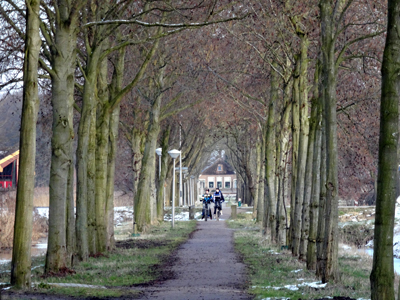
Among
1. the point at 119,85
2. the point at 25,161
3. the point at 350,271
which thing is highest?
the point at 119,85

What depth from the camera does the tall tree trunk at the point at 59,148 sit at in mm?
13102

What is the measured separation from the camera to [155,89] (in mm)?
29969

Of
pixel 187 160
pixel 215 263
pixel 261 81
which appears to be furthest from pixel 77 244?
pixel 187 160

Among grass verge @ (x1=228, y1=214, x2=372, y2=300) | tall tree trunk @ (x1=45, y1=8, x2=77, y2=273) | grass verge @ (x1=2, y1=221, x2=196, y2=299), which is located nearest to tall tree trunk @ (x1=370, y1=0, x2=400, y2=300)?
grass verge @ (x1=228, y1=214, x2=372, y2=300)

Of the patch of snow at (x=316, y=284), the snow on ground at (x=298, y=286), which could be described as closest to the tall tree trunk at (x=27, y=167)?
the snow on ground at (x=298, y=286)

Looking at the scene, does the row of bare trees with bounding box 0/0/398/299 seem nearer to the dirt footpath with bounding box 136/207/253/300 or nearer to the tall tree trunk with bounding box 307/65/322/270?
the tall tree trunk with bounding box 307/65/322/270

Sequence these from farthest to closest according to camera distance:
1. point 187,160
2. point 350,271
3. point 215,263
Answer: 1. point 187,160
2. point 215,263
3. point 350,271

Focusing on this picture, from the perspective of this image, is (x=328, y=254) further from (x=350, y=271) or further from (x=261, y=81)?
(x=261, y=81)

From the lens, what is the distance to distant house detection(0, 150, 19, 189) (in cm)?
5146

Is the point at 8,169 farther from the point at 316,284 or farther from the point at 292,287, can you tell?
the point at 292,287

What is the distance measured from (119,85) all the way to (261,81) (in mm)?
7412

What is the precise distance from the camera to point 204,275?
1391 centimetres

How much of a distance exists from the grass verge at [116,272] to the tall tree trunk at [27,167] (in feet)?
1.46

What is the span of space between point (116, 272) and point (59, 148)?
9.62 ft
